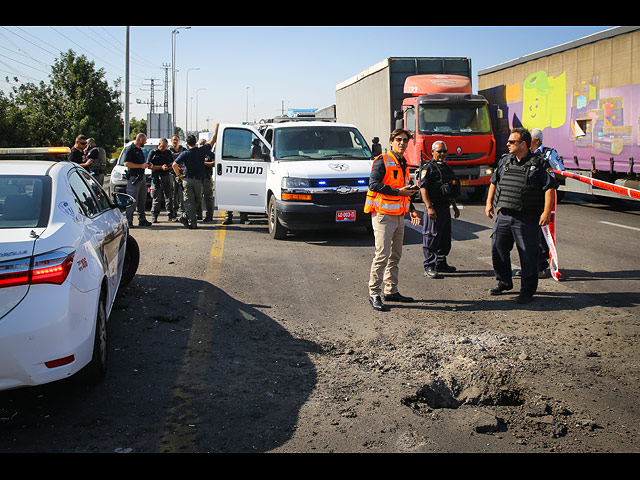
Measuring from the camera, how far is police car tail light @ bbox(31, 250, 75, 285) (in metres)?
4.08

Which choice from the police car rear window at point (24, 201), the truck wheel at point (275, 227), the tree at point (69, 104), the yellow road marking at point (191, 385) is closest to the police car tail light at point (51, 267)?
the police car rear window at point (24, 201)

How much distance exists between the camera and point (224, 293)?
25.6ft

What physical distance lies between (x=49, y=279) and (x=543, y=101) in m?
16.1

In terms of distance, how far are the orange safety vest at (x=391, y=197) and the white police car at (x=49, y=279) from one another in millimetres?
2920

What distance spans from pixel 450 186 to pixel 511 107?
1244cm

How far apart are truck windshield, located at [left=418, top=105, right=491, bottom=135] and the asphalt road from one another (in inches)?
259

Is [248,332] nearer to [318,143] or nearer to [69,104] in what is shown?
[318,143]

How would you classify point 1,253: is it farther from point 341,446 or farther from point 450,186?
point 450,186

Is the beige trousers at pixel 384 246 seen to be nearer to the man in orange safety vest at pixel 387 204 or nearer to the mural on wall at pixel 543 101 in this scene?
the man in orange safety vest at pixel 387 204

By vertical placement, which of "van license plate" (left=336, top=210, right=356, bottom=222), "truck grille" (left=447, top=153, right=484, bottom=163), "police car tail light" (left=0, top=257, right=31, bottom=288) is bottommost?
"police car tail light" (left=0, top=257, right=31, bottom=288)

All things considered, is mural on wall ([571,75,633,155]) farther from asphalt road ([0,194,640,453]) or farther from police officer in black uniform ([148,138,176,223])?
police officer in black uniform ([148,138,176,223])

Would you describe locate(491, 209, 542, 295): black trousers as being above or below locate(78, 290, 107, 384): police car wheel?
above

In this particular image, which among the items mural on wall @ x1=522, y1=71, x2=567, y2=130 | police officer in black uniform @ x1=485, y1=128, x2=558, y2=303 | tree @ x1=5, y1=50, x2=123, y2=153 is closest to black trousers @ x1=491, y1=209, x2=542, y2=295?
police officer in black uniform @ x1=485, y1=128, x2=558, y2=303
